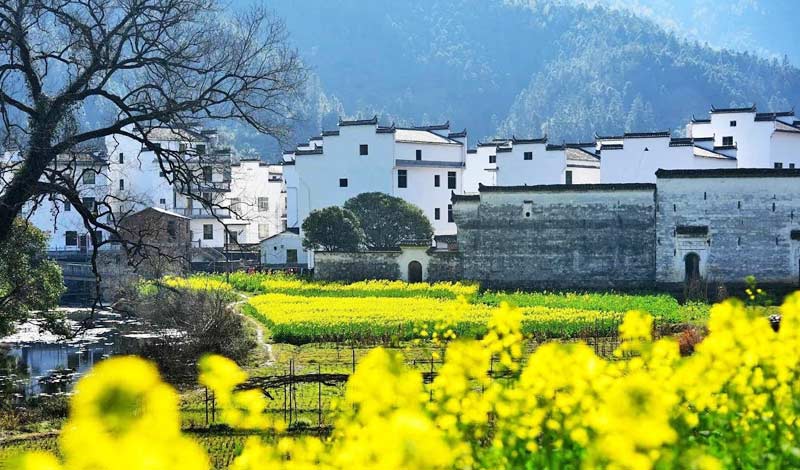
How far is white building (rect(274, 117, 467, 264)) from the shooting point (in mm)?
49094

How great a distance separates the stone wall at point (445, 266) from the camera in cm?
3738

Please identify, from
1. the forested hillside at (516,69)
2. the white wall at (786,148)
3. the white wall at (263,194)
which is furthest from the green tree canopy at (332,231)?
the forested hillside at (516,69)

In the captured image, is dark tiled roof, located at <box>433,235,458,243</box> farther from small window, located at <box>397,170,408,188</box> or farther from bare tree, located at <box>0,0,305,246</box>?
bare tree, located at <box>0,0,305,246</box>

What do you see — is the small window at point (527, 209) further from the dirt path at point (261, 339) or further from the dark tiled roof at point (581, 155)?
the dark tiled roof at point (581, 155)

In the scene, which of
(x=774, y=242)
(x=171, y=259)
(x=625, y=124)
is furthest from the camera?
(x=625, y=124)

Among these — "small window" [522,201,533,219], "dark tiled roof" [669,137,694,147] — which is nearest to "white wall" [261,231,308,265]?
"small window" [522,201,533,219]

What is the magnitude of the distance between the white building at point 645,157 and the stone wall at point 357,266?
1434 cm

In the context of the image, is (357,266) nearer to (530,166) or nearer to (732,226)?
(732,226)

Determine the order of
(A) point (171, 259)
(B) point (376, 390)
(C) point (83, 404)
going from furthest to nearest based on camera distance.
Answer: (A) point (171, 259) → (B) point (376, 390) → (C) point (83, 404)

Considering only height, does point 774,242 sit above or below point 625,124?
below

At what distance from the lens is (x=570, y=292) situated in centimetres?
3494

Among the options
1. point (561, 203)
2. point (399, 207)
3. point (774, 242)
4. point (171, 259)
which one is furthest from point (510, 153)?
point (171, 259)

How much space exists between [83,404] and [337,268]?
118 feet

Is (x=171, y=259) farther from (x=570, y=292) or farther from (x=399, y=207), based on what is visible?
(x=399, y=207)
